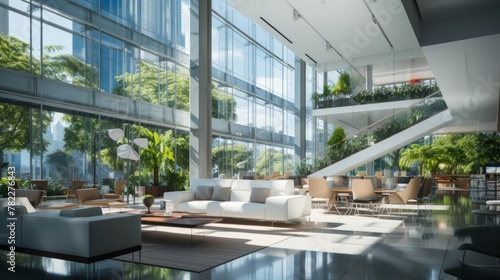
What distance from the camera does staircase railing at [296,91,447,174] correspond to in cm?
1571

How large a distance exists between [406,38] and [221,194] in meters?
9.44

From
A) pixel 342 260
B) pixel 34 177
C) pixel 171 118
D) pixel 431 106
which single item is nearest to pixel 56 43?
pixel 34 177

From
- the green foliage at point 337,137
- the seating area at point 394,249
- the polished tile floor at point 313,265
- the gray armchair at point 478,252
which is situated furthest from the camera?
the green foliage at point 337,137

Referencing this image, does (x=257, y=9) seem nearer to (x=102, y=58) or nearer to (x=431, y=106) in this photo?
(x=102, y=58)

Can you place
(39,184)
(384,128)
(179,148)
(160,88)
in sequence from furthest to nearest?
(179,148) → (160,88) → (384,128) → (39,184)

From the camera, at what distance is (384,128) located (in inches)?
647

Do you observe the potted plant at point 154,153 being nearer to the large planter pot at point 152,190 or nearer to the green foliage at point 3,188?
the large planter pot at point 152,190

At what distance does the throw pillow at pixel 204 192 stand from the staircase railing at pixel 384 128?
9.28 m

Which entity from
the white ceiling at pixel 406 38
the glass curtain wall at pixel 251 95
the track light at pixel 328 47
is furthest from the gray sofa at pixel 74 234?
the glass curtain wall at pixel 251 95

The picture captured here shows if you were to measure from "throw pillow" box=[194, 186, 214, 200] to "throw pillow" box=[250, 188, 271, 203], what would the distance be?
1.10 m

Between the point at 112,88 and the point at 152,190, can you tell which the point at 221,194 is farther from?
the point at 112,88

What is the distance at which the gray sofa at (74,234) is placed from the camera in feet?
14.2

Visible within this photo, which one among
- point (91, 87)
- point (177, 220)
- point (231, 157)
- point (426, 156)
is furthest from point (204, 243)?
point (426, 156)

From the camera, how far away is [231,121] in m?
20.5
